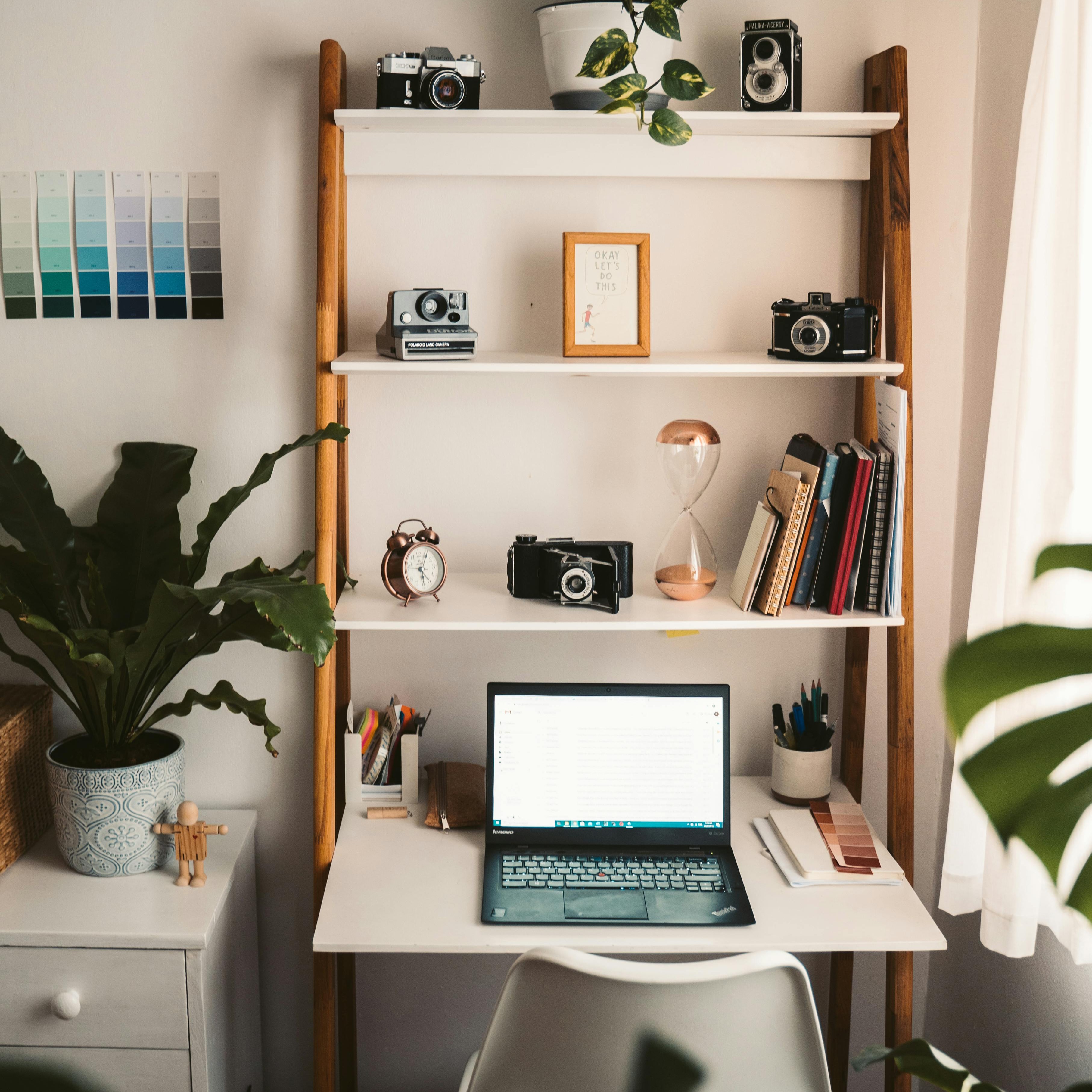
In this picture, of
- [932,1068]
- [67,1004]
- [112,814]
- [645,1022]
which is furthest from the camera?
[112,814]

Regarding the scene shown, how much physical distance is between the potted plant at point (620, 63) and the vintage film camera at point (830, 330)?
0.34 m

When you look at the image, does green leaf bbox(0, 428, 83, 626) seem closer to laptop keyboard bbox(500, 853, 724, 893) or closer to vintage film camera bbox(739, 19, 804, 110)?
laptop keyboard bbox(500, 853, 724, 893)

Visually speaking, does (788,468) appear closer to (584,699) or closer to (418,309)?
(584,699)

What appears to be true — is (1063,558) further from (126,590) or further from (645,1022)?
(126,590)

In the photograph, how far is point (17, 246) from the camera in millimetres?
1802

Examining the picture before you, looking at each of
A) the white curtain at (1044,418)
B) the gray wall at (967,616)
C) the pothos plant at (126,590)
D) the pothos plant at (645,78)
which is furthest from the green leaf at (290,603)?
Result: the gray wall at (967,616)

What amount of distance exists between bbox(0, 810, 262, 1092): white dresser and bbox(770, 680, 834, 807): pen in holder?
999 mm

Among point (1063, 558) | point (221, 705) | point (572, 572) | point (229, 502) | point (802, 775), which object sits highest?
point (1063, 558)

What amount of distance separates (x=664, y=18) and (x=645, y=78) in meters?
0.08

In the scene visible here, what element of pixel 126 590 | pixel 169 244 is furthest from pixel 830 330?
pixel 126 590

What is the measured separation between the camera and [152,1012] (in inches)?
61.0

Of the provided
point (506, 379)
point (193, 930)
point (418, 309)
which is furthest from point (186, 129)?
point (193, 930)

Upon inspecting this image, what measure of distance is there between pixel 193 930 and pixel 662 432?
43.0 inches

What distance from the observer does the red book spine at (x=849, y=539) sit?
1.64 meters
